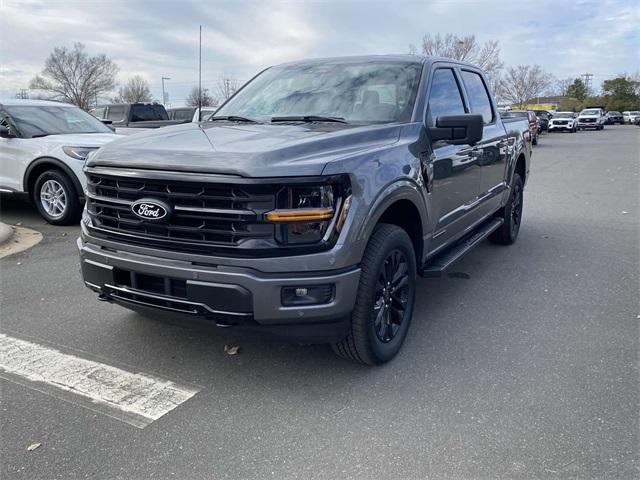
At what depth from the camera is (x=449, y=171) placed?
4176 millimetres

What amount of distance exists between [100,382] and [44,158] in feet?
17.5

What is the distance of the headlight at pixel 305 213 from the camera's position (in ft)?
9.07

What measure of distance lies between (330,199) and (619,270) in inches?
163

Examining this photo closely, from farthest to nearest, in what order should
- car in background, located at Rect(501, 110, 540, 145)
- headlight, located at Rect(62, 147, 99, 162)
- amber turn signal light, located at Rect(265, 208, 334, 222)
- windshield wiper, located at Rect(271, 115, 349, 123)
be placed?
1. headlight, located at Rect(62, 147, 99, 162)
2. car in background, located at Rect(501, 110, 540, 145)
3. windshield wiper, located at Rect(271, 115, 349, 123)
4. amber turn signal light, located at Rect(265, 208, 334, 222)

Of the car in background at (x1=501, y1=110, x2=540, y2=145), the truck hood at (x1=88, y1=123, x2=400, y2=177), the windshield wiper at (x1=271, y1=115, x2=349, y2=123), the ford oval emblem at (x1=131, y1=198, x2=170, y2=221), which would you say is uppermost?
the car in background at (x1=501, y1=110, x2=540, y2=145)

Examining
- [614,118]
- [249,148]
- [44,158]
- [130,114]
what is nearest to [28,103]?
[44,158]

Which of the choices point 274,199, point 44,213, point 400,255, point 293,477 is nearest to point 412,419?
point 293,477

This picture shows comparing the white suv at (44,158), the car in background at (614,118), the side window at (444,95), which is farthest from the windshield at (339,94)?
the car in background at (614,118)

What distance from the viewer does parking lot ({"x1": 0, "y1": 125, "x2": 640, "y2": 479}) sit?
2555 millimetres

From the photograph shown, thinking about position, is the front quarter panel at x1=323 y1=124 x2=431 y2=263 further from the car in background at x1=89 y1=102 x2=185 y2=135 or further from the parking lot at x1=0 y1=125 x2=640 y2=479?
the car in background at x1=89 y1=102 x2=185 y2=135

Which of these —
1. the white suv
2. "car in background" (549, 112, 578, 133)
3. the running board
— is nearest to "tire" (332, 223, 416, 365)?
the running board

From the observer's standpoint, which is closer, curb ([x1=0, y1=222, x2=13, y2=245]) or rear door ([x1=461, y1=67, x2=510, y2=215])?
rear door ([x1=461, y1=67, x2=510, y2=215])

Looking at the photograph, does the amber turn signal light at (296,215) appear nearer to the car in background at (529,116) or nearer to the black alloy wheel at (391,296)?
the black alloy wheel at (391,296)

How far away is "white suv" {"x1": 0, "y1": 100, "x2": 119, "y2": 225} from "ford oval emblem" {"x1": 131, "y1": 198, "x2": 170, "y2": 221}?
15.7 ft
